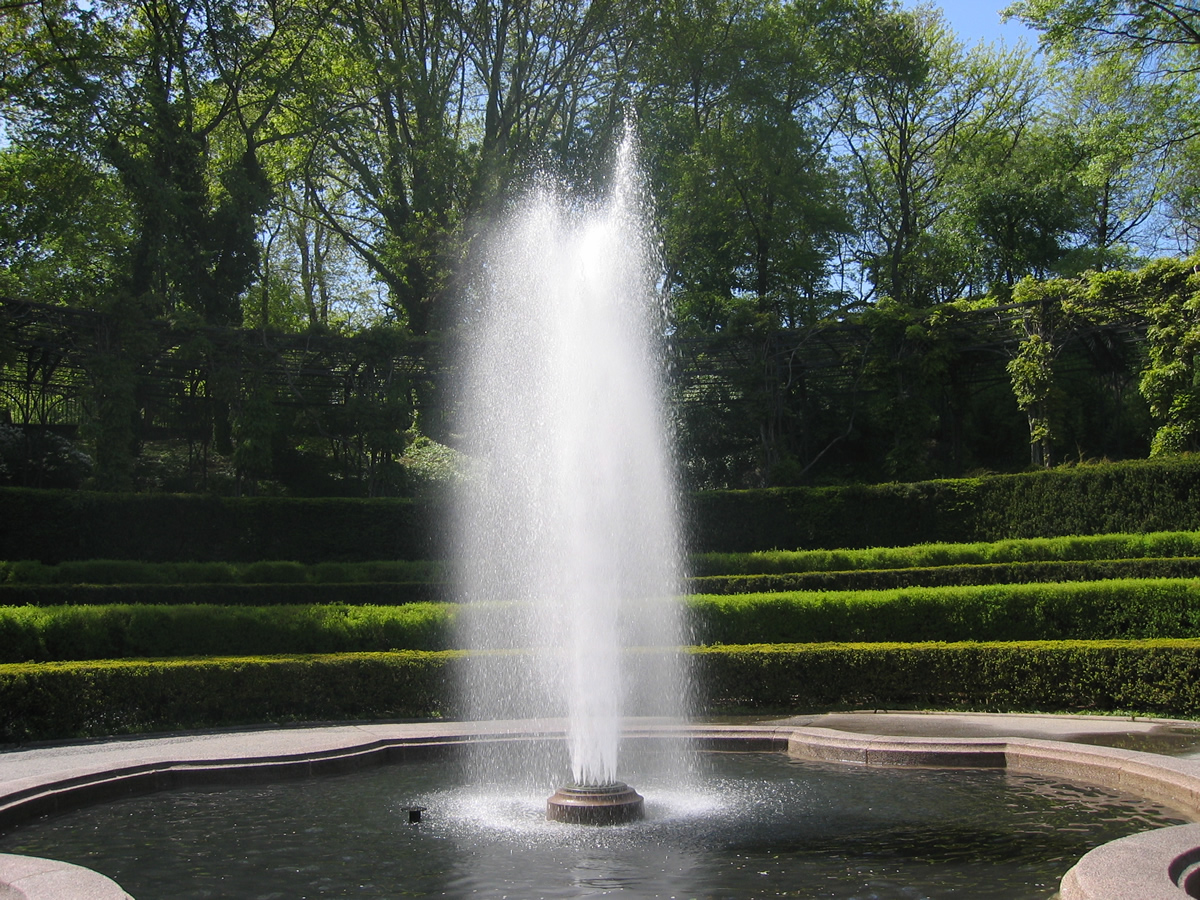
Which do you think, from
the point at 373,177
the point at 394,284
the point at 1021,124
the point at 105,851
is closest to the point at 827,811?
the point at 105,851

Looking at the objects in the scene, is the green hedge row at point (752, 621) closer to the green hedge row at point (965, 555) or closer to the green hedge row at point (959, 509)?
the green hedge row at point (965, 555)

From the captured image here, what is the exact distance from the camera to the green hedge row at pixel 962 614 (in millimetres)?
11633

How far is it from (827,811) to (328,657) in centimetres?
653

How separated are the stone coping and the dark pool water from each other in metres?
0.23

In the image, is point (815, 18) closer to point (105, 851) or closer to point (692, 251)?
point (692, 251)

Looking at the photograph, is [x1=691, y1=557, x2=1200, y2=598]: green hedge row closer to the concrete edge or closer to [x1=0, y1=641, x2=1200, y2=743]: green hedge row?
[x1=0, y1=641, x2=1200, y2=743]: green hedge row

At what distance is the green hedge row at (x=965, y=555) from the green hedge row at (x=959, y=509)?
1.53 meters

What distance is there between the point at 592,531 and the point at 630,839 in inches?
114

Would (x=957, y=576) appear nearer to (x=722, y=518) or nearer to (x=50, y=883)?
(x=722, y=518)

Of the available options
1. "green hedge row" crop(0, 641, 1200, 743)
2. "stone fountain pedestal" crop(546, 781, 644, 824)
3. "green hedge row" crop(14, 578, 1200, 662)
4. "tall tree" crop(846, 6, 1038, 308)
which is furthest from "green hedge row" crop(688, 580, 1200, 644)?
"tall tree" crop(846, 6, 1038, 308)

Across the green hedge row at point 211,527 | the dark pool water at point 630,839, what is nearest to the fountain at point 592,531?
the dark pool water at point 630,839

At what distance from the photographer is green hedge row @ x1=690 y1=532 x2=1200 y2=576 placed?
51.0 feet

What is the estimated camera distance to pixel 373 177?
105 feet

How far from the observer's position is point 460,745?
8977 millimetres
